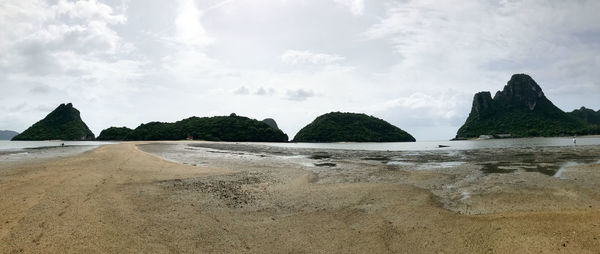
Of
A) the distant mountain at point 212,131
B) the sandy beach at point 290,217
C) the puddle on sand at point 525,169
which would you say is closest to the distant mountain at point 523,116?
the distant mountain at point 212,131

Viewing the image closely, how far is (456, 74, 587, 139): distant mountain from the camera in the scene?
541 ft

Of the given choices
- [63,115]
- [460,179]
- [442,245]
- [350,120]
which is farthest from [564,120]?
[63,115]

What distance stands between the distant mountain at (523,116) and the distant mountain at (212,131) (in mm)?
147904

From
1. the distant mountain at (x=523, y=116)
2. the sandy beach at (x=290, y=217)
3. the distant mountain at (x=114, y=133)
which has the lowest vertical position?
the sandy beach at (x=290, y=217)

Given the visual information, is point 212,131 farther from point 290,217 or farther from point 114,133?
point 290,217

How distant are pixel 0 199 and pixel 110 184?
342 centimetres

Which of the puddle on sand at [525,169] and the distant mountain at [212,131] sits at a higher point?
the distant mountain at [212,131]

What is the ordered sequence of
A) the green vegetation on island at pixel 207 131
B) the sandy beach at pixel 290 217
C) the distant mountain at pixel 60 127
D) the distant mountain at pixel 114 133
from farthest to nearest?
the distant mountain at pixel 60 127 < the distant mountain at pixel 114 133 < the green vegetation on island at pixel 207 131 < the sandy beach at pixel 290 217

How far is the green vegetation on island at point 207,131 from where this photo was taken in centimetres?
12019

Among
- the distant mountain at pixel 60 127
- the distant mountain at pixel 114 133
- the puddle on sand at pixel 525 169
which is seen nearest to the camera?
the puddle on sand at pixel 525 169

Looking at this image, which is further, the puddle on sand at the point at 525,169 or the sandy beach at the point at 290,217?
the puddle on sand at the point at 525,169

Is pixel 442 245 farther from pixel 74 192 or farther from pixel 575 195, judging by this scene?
pixel 74 192

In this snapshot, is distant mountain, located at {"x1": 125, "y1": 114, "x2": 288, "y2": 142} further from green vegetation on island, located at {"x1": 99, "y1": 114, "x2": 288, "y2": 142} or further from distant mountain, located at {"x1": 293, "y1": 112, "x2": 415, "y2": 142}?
distant mountain, located at {"x1": 293, "y1": 112, "x2": 415, "y2": 142}

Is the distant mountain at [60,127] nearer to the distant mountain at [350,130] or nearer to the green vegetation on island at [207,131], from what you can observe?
the green vegetation on island at [207,131]
